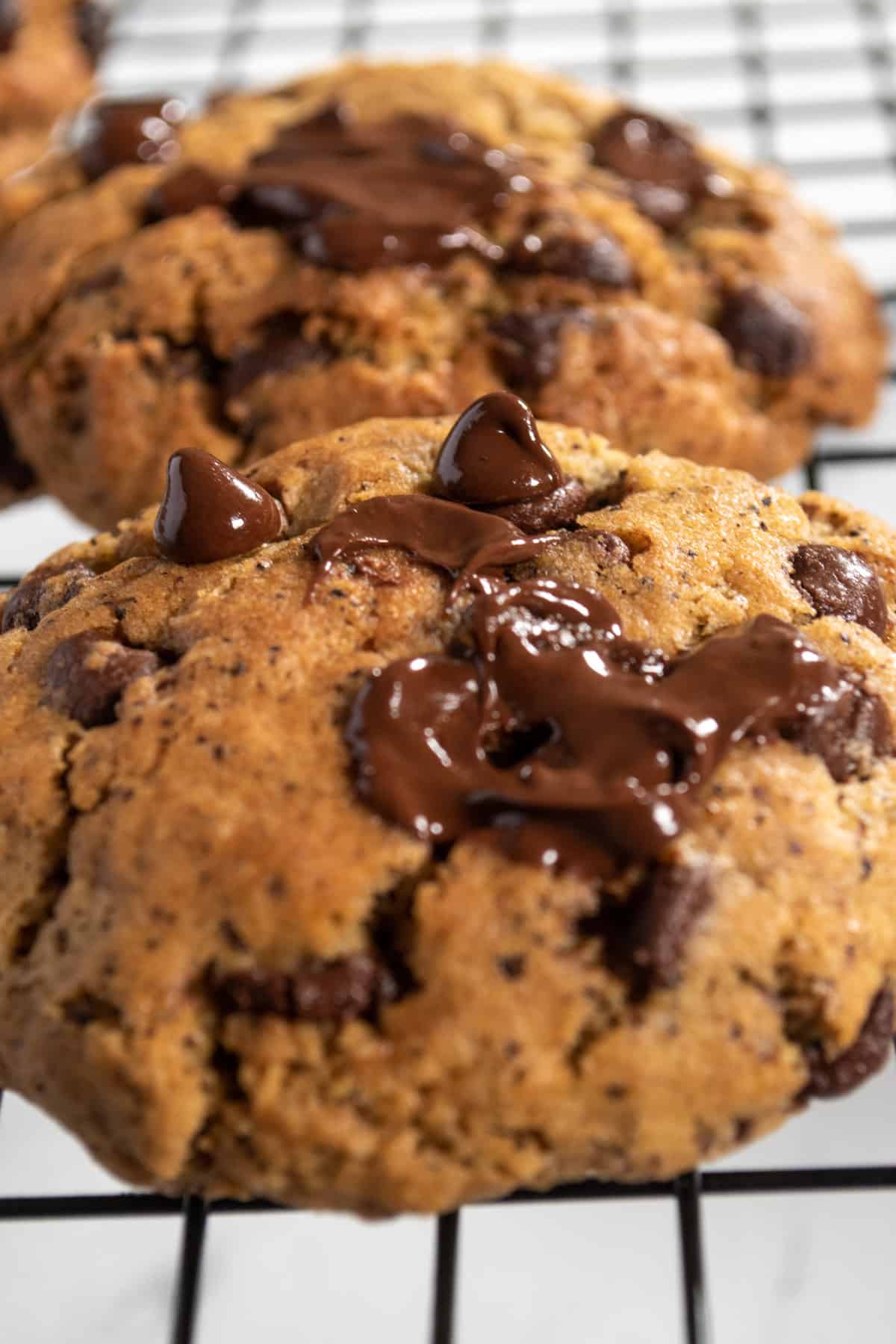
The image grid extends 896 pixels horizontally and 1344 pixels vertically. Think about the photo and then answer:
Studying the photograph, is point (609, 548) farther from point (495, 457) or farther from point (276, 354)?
point (276, 354)

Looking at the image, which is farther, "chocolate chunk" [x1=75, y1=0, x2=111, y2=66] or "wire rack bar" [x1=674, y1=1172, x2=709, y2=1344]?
"chocolate chunk" [x1=75, y1=0, x2=111, y2=66]

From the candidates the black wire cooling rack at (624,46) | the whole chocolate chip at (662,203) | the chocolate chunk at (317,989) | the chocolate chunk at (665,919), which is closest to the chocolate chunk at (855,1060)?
the chocolate chunk at (665,919)

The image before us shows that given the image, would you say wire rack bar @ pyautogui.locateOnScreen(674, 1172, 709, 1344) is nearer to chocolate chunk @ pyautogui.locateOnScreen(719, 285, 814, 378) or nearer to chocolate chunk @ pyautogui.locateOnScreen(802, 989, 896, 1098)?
chocolate chunk @ pyautogui.locateOnScreen(802, 989, 896, 1098)

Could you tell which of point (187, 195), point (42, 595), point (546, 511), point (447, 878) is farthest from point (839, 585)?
point (187, 195)

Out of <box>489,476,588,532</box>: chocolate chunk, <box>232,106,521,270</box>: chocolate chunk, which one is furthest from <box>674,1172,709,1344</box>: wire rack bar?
<box>232,106,521,270</box>: chocolate chunk

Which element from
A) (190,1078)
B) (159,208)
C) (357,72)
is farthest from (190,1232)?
(357,72)

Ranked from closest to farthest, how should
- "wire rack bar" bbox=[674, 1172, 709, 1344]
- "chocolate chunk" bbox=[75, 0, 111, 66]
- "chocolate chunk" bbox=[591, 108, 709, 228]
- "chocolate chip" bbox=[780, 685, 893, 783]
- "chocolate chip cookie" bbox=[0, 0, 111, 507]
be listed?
"chocolate chip" bbox=[780, 685, 893, 783], "wire rack bar" bbox=[674, 1172, 709, 1344], "chocolate chunk" bbox=[591, 108, 709, 228], "chocolate chip cookie" bbox=[0, 0, 111, 507], "chocolate chunk" bbox=[75, 0, 111, 66]

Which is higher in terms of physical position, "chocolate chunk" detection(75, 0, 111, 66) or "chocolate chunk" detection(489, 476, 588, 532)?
"chocolate chunk" detection(489, 476, 588, 532)
